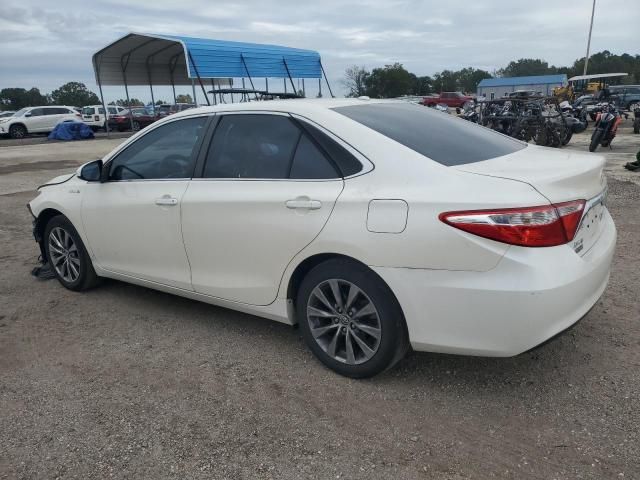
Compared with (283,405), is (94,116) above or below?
above

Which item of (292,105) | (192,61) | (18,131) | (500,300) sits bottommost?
(18,131)

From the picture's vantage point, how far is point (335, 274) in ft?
10.0

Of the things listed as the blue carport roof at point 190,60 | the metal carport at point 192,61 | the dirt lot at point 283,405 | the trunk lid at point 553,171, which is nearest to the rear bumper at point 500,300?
the trunk lid at point 553,171

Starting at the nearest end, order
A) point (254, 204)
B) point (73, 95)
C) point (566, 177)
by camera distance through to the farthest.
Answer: point (566, 177), point (254, 204), point (73, 95)

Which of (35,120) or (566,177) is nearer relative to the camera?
(566,177)

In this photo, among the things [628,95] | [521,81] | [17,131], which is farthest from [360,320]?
[521,81]

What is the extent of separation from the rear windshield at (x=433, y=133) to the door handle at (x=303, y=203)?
56 cm

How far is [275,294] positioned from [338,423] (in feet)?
2.96

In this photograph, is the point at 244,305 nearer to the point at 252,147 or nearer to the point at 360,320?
the point at 360,320

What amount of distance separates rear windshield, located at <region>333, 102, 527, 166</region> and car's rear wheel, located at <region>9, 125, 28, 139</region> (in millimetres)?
31563

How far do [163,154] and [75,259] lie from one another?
145 centimetres

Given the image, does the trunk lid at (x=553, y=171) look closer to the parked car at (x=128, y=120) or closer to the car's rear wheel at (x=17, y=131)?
the car's rear wheel at (x=17, y=131)

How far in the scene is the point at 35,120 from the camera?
30250mm

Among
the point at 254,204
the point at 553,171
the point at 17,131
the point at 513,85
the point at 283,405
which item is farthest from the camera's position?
the point at 513,85
